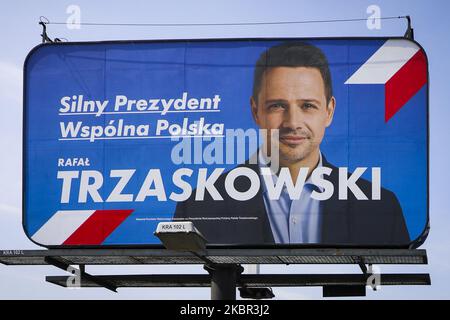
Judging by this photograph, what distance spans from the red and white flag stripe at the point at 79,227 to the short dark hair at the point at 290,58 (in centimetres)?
350

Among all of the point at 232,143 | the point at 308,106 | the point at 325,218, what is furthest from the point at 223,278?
the point at 308,106

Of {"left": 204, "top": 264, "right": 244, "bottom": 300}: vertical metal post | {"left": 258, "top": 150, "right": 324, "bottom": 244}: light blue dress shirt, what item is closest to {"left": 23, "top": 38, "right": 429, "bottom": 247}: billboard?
{"left": 258, "top": 150, "right": 324, "bottom": 244}: light blue dress shirt

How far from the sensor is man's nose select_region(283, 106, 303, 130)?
22.0 meters

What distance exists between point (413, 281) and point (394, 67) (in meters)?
3.93

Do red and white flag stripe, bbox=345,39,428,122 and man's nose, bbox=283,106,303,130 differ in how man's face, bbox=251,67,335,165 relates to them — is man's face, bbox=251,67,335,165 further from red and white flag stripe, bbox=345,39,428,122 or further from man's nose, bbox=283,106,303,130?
red and white flag stripe, bbox=345,39,428,122

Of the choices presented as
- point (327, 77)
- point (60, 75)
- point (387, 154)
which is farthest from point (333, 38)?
point (60, 75)

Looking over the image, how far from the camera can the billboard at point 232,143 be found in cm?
2153

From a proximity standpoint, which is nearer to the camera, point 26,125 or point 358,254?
point 358,254

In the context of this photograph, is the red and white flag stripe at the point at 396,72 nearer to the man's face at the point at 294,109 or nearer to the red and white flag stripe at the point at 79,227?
the man's face at the point at 294,109

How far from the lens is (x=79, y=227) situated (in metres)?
22.1

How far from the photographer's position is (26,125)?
73.8 feet

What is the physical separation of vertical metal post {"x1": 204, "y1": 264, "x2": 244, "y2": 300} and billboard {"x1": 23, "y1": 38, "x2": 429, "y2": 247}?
2.57 feet

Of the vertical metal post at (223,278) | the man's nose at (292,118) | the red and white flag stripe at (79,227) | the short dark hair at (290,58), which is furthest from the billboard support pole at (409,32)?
the red and white flag stripe at (79,227)

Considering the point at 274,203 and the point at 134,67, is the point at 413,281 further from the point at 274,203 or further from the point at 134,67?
the point at 134,67
